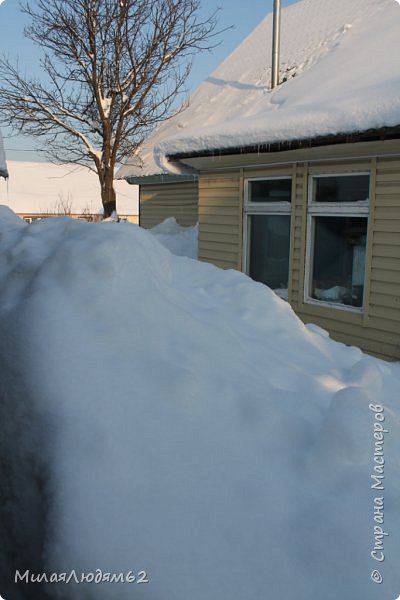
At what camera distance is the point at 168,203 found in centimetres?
1645

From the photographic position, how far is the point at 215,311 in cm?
317

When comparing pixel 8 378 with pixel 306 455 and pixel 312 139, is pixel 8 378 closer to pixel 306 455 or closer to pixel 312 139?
pixel 306 455

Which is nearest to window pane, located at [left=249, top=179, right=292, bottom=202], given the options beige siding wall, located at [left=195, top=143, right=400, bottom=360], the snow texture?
beige siding wall, located at [left=195, top=143, right=400, bottom=360]

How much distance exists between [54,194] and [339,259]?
138ft

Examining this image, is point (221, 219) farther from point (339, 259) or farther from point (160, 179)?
point (160, 179)

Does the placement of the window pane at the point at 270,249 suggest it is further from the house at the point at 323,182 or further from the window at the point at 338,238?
the window at the point at 338,238

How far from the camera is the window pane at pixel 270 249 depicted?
22.5 ft

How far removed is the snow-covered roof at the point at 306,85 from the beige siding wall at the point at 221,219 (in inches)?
23.9

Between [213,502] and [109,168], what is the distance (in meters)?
16.7

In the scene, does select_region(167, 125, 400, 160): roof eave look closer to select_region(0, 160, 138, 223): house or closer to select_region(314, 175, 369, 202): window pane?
select_region(314, 175, 369, 202): window pane

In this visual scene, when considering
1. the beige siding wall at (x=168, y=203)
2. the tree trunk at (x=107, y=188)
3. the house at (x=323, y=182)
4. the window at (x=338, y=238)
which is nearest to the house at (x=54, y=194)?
the tree trunk at (x=107, y=188)

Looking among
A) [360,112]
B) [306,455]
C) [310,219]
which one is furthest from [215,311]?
[310,219]

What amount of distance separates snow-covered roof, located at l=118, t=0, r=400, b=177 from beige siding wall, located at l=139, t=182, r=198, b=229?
11.5ft

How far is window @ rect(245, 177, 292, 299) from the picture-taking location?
679 centimetres
